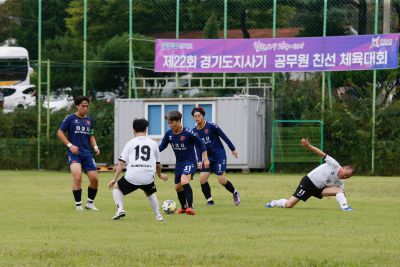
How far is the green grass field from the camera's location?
10.7m

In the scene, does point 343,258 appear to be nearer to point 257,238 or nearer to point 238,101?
point 257,238

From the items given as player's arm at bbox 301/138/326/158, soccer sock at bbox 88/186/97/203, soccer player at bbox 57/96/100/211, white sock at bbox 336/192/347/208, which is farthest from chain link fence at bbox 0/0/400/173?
soccer sock at bbox 88/186/97/203

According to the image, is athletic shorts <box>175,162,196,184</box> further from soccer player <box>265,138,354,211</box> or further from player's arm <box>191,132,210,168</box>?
soccer player <box>265,138,354,211</box>

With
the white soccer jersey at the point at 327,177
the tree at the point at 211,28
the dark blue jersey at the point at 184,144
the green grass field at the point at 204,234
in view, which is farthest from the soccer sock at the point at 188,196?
the tree at the point at 211,28

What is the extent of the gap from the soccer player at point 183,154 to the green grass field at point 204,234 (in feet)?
1.31

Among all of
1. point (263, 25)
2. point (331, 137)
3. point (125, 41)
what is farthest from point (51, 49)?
point (331, 137)

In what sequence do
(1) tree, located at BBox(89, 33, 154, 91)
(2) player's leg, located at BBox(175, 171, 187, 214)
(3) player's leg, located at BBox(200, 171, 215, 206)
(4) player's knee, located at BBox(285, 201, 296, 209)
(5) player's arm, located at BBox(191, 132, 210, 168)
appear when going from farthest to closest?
(1) tree, located at BBox(89, 33, 154, 91)
(3) player's leg, located at BBox(200, 171, 215, 206)
(4) player's knee, located at BBox(285, 201, 296, 209)
(5) player's arm, located at BBox(191, 132, 210, 168)
(2) player's leg, located at BBox(175, 171, 187, 214)

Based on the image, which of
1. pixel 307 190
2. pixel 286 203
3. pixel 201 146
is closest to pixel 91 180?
pixel 201 146

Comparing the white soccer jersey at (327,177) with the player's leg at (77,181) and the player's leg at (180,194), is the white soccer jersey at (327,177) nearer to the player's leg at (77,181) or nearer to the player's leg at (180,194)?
the player's leg at (180,194)

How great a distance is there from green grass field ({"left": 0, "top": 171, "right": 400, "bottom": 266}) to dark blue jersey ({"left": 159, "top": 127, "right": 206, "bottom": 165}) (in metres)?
1.03

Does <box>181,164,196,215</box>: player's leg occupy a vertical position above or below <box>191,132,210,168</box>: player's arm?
below

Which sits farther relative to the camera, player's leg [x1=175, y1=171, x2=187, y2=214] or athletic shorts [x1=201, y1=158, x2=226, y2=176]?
athletic shorts [x1=201, y1=158, x2=226, y2=176]

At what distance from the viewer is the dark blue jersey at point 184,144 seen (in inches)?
690

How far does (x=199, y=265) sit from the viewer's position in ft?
33.6
